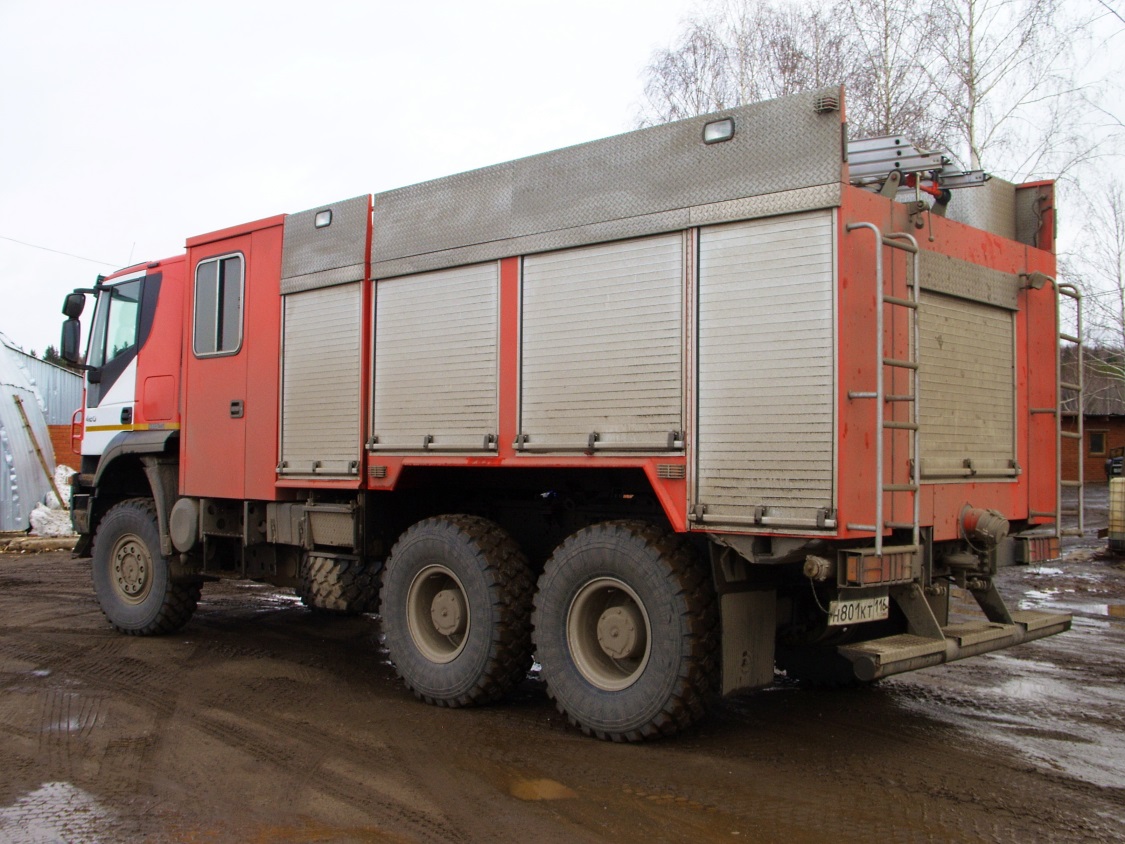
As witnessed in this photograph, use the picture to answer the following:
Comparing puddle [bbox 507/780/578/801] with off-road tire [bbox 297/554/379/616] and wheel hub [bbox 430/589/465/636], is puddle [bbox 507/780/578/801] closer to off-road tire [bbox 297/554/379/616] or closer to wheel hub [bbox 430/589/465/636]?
wheel hub [bbox 430/589/465/636]

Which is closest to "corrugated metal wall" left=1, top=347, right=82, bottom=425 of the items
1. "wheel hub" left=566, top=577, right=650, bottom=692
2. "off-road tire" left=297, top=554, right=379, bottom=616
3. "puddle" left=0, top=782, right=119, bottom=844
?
"off-road tire" left=297, top=554, right=379, bottom=616

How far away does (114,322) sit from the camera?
9.45 metres

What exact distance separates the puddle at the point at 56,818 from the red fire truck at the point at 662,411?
2.30 metres

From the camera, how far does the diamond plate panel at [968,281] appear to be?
18.5ft

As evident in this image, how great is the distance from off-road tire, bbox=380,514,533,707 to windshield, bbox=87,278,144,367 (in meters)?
4.11

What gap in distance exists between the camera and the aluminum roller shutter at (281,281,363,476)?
7.29m

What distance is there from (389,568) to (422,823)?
265cm

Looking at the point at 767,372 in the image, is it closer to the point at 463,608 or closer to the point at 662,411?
→ the point at 662,411

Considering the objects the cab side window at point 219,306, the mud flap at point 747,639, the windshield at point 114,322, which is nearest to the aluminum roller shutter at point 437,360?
the cab side window at point 219,306

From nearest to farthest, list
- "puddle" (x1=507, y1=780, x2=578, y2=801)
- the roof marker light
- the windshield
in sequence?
"puddle" (x1=507, y1=780, x2=578, y2=801), the roof marker light, the windshield

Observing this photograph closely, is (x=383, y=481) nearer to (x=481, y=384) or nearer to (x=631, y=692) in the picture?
(x=481, y=384)

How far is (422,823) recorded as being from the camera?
4379 millimetres

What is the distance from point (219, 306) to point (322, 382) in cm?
157

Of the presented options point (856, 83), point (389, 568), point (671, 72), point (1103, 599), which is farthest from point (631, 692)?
point (671, 72)
